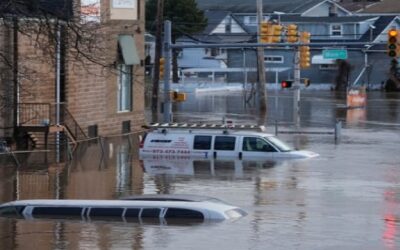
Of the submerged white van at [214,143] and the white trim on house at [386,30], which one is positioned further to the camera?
the white trim on house at [386,30]

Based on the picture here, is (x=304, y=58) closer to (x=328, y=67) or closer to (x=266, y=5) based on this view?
(x=328, y=67)

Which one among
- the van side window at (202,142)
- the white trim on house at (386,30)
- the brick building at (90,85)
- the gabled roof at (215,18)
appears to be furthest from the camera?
the gabled roof at (215,18)

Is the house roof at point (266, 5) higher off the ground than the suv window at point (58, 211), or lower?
higher

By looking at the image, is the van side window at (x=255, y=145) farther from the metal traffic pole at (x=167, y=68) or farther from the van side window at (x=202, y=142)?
the metal traffic pole at (x=167, y=68)

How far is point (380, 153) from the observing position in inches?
1788

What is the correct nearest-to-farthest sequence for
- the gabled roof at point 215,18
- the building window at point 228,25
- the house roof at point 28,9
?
the house roof at point 28,9, the gabled roof at point 215,18, the building window at point 228,25

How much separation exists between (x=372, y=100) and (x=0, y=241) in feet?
Answer: 231

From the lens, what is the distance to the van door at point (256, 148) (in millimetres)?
41438

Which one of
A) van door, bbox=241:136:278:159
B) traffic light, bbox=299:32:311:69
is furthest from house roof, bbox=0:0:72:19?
traffic light, bbox=299:32:311:69

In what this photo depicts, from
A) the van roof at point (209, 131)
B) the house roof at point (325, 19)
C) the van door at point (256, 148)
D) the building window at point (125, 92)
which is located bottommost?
the van door at point (256, 148)

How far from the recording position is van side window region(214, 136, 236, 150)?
41.8 m

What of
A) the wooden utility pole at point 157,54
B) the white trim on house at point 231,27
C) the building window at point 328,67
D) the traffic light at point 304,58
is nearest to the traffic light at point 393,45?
the traffic light at point 304,58

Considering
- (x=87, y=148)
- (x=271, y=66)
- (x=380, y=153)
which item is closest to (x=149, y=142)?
(x=87, y=148)

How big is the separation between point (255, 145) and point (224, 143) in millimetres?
1213
